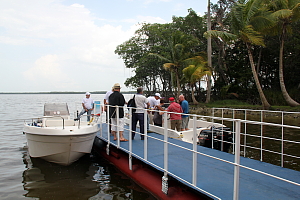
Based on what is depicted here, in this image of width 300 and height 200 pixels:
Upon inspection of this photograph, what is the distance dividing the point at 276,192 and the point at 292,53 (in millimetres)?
26284

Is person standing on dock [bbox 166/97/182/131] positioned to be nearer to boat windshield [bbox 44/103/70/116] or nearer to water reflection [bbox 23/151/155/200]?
water reflection [bbox 23/151/155/200]

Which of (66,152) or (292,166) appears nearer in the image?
(66,152)

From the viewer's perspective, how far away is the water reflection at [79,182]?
6.40 meters

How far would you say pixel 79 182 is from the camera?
733 cm

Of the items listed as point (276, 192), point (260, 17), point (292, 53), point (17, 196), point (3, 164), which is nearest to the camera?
point (276, 192)

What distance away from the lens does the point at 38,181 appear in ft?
24.6

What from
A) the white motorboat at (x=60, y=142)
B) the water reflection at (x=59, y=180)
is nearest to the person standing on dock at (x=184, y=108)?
the white motorboat at (x=60, y=142)

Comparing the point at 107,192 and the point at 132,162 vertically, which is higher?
the point at 132,162

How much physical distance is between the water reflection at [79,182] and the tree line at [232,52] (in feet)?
53.9

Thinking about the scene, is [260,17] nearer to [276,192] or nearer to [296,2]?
[296,2]

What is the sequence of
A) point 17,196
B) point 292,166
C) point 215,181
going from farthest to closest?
point 292,166
point 17,196
point 215,181

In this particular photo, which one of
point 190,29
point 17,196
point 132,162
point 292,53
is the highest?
point 190,29

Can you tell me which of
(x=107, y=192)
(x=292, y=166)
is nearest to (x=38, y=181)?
(x=107, y=192)

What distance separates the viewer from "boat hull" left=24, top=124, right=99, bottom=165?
24.3 feet
